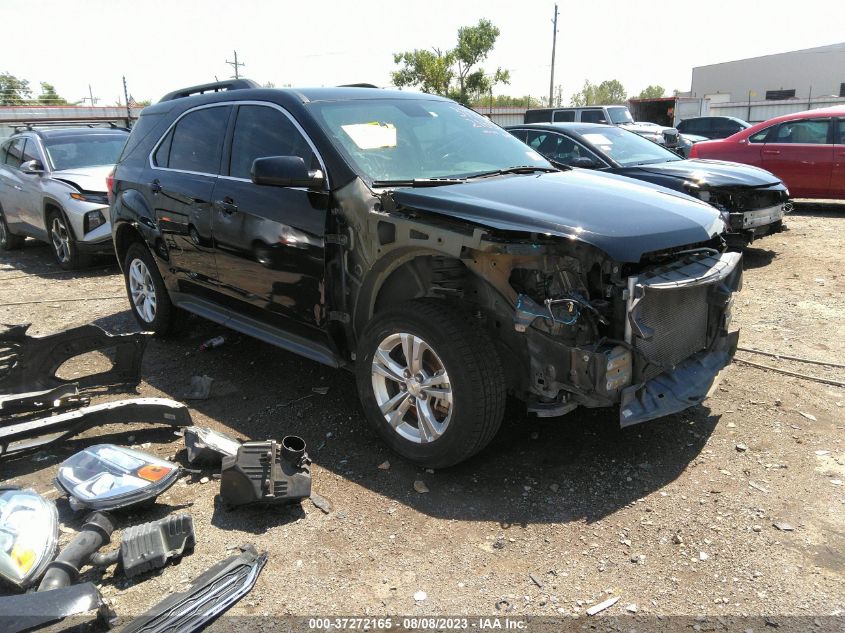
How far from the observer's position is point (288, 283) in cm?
404

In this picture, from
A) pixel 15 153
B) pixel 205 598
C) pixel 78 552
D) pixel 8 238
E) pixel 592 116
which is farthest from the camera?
pixel 592 116

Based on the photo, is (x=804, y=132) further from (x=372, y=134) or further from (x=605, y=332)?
(x=605, y=332)

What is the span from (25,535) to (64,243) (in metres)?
6.95

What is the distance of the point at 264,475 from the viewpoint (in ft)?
10.3

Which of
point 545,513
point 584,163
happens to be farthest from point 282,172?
point 584,163

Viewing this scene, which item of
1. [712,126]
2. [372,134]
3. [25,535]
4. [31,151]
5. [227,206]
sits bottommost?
[25,535]

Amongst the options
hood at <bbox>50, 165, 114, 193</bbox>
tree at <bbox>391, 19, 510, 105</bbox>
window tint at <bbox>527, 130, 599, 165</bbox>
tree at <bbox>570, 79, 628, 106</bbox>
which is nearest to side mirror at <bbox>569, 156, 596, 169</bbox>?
window tint at <bbox>527, 130, 599, 165</bbox>

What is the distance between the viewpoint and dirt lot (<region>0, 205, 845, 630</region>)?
8.50 ft

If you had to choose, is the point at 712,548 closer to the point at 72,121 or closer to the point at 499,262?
the point at 499,262

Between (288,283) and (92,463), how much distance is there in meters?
1.44

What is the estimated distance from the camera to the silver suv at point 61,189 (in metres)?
8.36

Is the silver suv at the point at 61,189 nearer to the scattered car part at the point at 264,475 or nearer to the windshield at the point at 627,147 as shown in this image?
the scattered car part at the point at 264,475

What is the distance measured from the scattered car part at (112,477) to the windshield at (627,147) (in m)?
6.55

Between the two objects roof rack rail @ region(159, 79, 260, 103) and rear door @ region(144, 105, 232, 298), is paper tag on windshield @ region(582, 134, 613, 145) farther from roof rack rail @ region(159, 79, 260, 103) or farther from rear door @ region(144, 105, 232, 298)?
rear door @ region(144, 105, 232, 298)
